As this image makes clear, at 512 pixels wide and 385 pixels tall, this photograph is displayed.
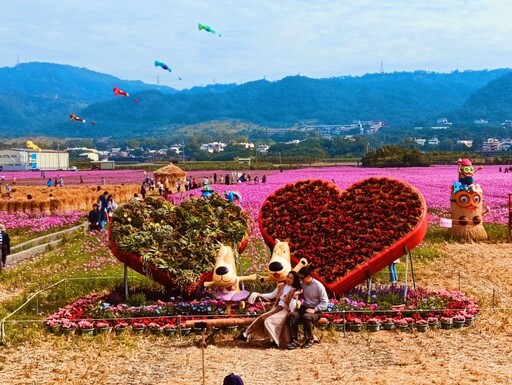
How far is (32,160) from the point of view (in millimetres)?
133625

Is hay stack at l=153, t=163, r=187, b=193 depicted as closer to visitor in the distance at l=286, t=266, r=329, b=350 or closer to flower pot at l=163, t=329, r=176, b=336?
flower pot at l=163, t=329, r=176, b=336

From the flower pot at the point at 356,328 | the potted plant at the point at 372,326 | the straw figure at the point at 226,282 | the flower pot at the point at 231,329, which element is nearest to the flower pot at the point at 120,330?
the straw figure at the point at 226,282

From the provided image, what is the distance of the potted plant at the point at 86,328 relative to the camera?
1361cm

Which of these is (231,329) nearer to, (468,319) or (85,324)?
(85,324)

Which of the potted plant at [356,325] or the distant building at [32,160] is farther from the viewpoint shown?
the distant building at [32,160]

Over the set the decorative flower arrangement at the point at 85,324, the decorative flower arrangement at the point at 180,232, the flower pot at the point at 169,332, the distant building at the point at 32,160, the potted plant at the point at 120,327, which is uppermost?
the distant building at the point at 32,160

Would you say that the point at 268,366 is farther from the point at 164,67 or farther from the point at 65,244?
the point at 164,67

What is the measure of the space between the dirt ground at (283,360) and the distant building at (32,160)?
122 meters

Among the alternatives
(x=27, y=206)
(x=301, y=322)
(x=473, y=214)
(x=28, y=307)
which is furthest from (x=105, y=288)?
(x=27, y=206)

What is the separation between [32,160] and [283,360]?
419ft

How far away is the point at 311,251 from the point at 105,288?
5294mm

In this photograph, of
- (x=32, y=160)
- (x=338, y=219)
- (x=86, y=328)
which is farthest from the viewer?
(x=32, y=160)

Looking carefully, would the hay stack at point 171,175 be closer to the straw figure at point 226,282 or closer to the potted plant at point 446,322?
the straw figure at point 226,282

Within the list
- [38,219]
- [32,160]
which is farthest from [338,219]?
[32,160]
